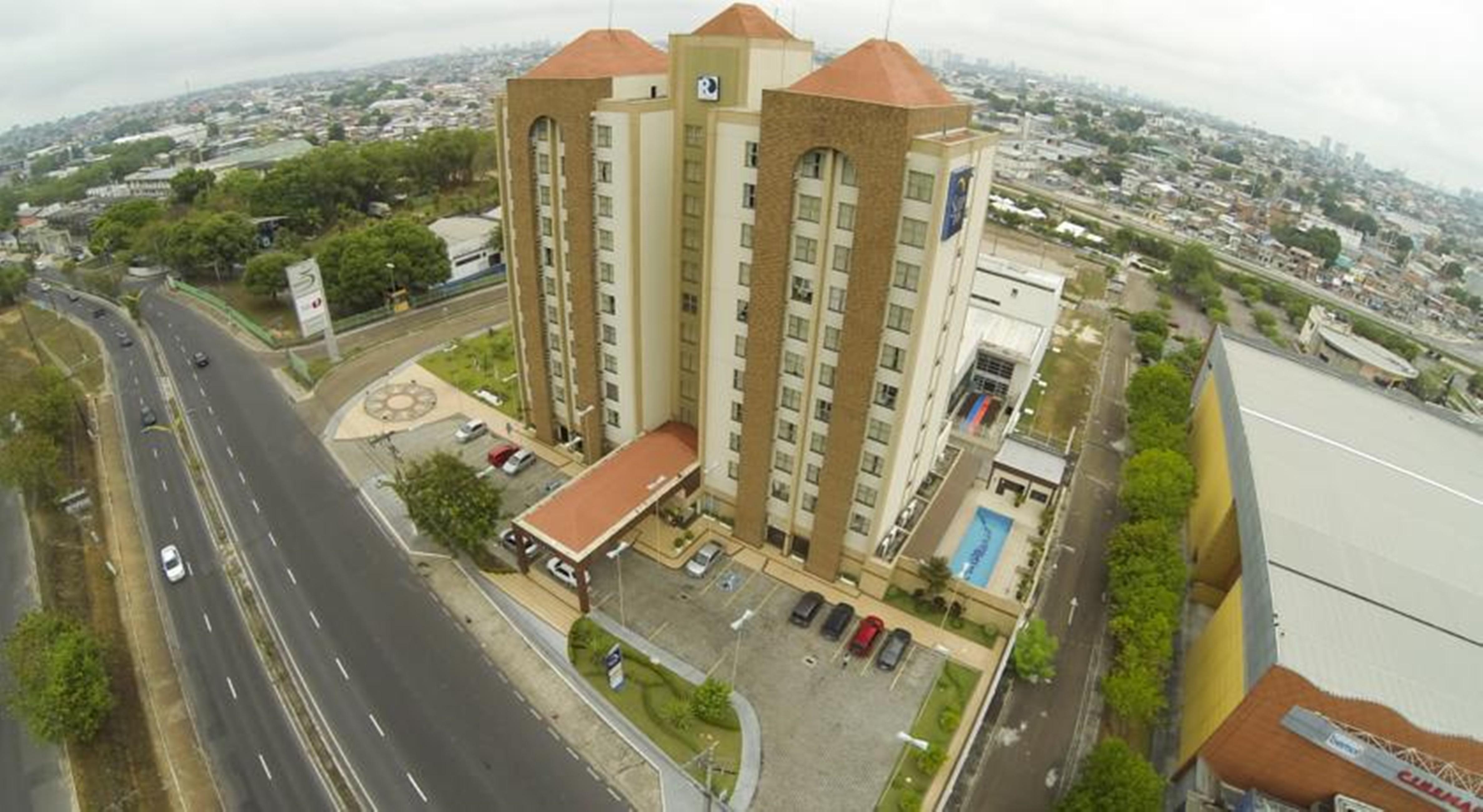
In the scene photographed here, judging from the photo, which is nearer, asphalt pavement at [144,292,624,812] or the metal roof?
the metal roof

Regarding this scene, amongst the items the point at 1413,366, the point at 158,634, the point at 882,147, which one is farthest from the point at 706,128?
the point at 1413,366

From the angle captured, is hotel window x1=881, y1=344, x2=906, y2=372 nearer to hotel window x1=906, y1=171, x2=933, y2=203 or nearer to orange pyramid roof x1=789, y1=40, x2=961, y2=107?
hotel window x1=906, y1=171, x2=933, y2=203

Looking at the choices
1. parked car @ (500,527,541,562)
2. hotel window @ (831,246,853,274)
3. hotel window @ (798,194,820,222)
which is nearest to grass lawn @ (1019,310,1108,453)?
hotel window @ (831,246,853,274)

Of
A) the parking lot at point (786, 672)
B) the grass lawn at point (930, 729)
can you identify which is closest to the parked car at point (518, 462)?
the parking lot at point (786, 672)

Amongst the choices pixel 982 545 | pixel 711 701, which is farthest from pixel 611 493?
pixel 982 545

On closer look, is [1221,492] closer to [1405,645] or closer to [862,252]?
[1405,645]

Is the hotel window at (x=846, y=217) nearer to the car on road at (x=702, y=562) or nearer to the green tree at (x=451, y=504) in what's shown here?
the car on road at (x=702, y=562)

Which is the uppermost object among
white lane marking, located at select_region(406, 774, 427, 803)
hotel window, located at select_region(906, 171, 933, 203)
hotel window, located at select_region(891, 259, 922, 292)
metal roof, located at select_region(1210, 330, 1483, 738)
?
hotel window, located at select_region(906, 171, 933, 203)
